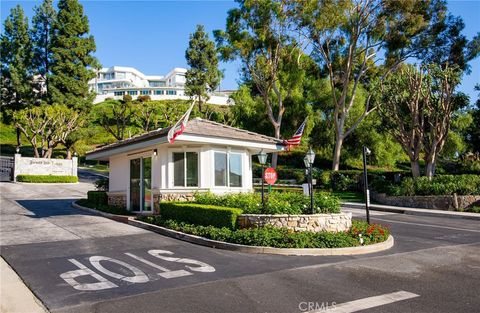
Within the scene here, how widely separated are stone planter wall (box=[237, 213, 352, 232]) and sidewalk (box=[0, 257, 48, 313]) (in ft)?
20.0

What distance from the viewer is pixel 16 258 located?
9094 millimetres

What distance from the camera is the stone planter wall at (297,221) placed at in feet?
37.2

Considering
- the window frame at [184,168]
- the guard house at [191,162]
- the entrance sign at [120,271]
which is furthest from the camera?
the window frame at [184,168]

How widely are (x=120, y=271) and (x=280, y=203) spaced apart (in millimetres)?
5539

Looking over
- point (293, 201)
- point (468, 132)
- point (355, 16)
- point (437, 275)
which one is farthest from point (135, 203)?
point (468, 132)

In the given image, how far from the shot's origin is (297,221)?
37.3 feet

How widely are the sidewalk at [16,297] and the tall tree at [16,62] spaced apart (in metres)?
41.0

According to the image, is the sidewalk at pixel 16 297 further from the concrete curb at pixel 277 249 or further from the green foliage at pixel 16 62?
the green foliage at pixel 16 62

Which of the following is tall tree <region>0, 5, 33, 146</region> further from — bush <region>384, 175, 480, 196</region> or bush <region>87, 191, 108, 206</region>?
bush <region>384, 175, 480, 196</region>

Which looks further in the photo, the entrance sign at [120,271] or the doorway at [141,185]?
the doorway at [141,185]

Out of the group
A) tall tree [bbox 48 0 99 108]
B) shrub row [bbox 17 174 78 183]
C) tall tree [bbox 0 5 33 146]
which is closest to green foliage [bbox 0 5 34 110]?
tall tree [bbox 0 5 33 146]

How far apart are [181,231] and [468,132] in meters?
35.5

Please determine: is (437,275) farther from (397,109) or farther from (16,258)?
(397,109)

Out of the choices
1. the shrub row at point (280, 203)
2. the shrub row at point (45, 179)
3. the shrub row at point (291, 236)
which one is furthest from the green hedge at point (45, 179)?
the shrub row at point (291, 236)
